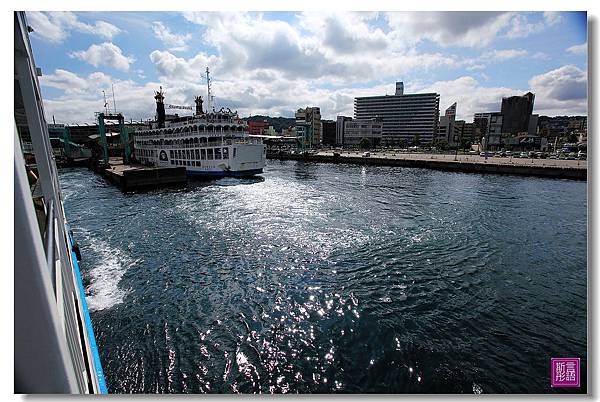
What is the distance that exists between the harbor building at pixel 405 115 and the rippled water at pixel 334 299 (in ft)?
413

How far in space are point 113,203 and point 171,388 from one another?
22.3 m

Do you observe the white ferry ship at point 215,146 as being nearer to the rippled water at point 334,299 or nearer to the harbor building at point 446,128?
the rippled water at point 334,299

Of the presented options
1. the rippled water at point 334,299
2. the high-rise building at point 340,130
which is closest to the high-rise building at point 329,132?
the high-rise building at point 340,130

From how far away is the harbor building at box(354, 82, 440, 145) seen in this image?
452ft

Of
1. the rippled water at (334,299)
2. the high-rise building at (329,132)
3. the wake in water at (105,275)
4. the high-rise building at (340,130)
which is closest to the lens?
the rippled water at (334,299)

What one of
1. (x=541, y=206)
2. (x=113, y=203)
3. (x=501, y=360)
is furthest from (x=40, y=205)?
(x=541, y=206)

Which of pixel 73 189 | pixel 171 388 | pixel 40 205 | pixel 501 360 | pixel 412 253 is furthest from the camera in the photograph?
pixel 73 189

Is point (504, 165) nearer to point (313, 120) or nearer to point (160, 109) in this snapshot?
point (160, 109)

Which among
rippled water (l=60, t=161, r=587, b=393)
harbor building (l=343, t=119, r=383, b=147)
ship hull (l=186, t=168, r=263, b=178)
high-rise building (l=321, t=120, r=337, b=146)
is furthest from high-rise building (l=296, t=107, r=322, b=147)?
rippled water (l=60, t=161, r=587, b=393)

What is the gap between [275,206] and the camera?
2311 cm

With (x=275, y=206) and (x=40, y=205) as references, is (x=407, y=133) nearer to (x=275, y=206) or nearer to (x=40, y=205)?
(x=275, y=206)

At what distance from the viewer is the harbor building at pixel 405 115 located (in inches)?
5418

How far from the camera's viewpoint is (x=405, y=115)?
142625mm

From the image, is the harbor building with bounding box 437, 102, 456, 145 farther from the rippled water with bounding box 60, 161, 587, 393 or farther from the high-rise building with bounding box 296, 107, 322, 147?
the rippled water with bounding box 60, 161, 587, 393
